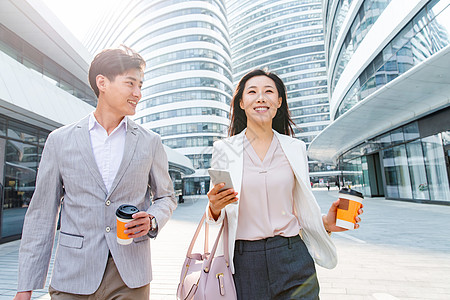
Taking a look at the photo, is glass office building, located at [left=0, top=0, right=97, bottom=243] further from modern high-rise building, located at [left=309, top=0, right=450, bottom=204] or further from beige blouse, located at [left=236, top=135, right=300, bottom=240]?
modern high-rise building, located at [left=309, top=0, right=450, bottom=204]

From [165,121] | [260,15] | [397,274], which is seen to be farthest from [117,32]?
[397,274]

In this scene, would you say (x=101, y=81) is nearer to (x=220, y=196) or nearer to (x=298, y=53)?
(x=220, y=196)

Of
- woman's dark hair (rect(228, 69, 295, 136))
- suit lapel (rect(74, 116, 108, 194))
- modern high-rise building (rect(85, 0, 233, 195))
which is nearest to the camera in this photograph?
suit lapel (rect(74, 116, 108, 194))

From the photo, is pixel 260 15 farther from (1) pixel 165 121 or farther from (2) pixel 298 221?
(2) pixel 298 221

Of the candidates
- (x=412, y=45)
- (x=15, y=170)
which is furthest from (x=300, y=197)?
(x=412, y=45)

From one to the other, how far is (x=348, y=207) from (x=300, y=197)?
32 centimetres

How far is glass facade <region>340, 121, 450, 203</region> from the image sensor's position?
1289 cm

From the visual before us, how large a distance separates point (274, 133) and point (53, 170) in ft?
4.84

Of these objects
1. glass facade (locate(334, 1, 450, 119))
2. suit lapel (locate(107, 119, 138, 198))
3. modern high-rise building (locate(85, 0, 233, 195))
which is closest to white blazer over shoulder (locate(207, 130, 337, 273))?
suit lapel (locate(107, 119, 138, 198))

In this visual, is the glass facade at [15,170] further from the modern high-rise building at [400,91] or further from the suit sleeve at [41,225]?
the modern high-rise building at [400,91]

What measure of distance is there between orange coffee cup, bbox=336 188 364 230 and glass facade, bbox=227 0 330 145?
6415 centimetres

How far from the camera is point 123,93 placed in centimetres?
173

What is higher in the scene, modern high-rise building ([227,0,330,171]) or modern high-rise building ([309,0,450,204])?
modern high-rise building ([227,0,330,171])

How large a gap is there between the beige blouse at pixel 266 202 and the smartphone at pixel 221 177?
1.11 feet
